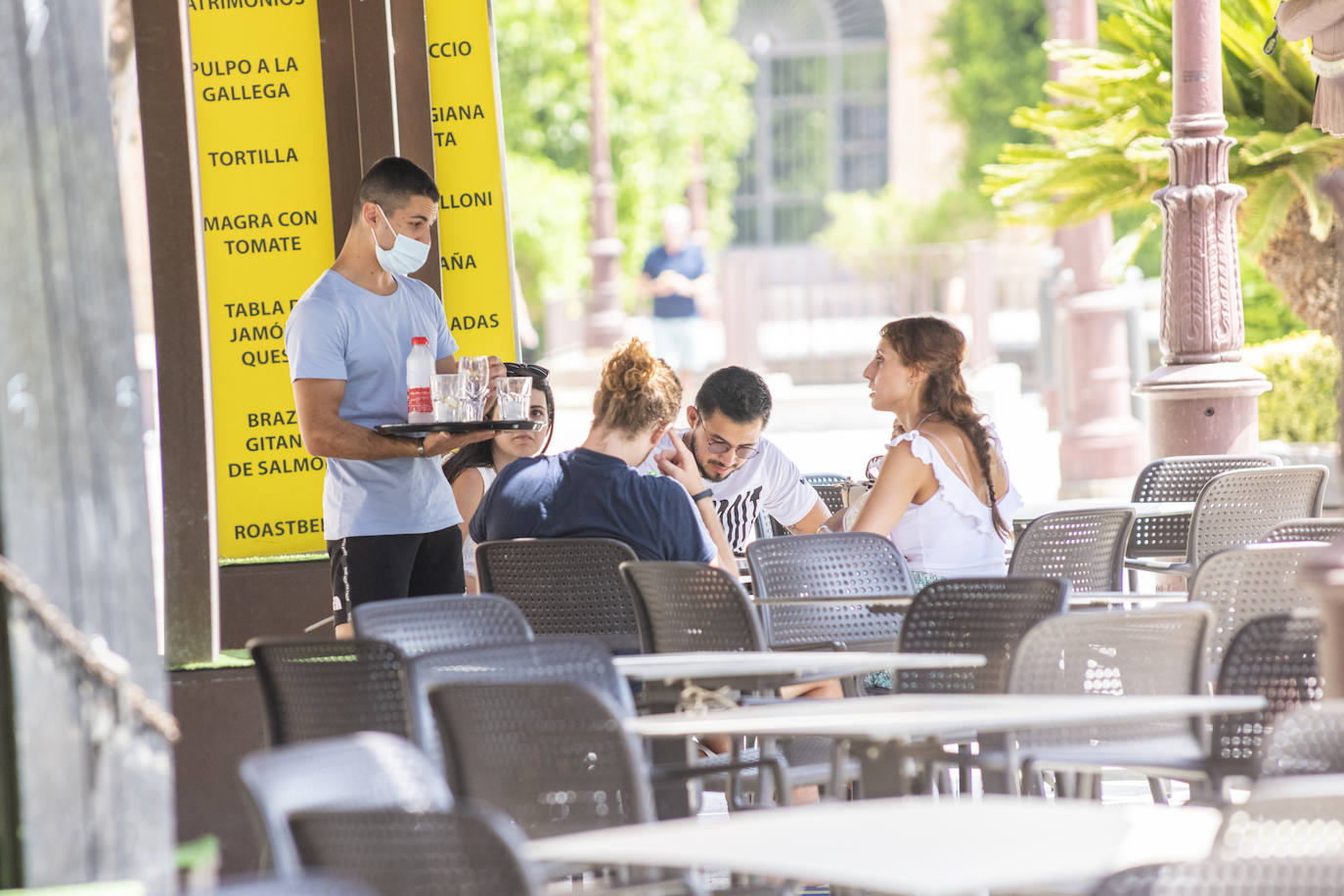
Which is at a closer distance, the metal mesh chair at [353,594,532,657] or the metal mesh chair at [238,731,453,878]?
the metal mesh chair at [238,731,453,878]

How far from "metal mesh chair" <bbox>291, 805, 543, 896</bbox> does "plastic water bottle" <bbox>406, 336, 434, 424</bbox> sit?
294cm

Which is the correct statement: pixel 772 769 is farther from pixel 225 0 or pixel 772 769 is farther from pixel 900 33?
pixel 900 33

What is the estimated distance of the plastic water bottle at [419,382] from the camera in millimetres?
5430

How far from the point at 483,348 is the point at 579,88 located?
20636 millimetres

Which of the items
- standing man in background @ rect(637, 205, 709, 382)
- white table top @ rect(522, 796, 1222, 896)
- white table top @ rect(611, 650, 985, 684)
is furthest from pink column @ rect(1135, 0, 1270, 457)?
standing man in background @ rect(637, 205, 709, 382)

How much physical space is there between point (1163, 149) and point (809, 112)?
3214 cm

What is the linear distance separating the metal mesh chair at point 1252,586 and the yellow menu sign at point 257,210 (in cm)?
427

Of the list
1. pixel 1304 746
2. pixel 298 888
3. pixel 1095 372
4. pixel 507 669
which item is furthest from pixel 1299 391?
pixel 298 888

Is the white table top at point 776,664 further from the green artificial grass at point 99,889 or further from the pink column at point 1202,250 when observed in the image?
the pink column at point 1202,250

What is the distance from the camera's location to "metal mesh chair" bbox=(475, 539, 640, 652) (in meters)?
5.08

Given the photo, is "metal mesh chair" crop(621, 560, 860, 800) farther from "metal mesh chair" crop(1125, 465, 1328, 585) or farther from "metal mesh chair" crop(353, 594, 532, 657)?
"metal mesh chair" crop(1125, 465, 1328, 585)

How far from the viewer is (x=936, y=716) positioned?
332cm

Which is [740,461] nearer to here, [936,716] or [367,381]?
[367,381]

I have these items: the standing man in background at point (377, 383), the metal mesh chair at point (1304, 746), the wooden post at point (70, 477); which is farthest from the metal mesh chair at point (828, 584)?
the wooden post at point (70, 477)
